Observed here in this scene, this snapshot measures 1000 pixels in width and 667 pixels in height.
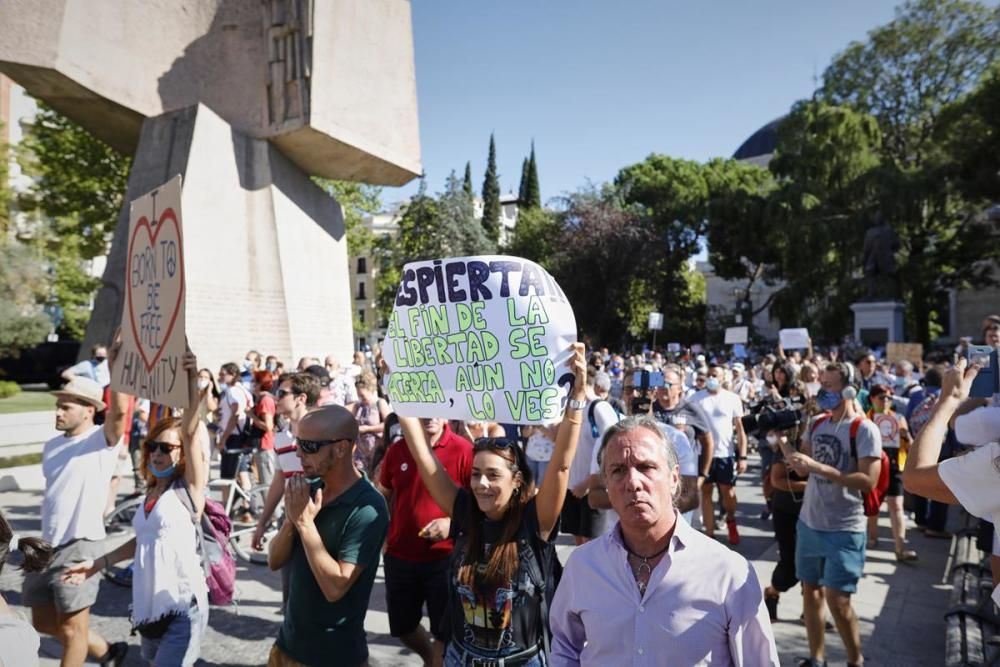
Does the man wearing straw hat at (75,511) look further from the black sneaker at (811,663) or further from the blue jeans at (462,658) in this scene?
the black sneaker at (811,663)

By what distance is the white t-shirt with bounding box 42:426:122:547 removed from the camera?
142 inches

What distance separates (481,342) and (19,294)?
1066 inches

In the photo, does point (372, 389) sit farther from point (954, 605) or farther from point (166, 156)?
point (166, 156)

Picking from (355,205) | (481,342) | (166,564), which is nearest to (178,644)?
(166,564)

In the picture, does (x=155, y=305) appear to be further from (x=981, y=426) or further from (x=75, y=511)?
(x=981, y=426)

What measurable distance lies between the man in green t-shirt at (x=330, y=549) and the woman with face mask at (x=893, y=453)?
580 centimetres

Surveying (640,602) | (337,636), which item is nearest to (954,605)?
(640,602)

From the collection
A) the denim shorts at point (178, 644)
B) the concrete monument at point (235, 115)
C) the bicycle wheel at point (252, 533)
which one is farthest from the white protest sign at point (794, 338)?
the denim shorts at point (178, 644)

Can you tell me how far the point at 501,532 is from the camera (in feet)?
9.07

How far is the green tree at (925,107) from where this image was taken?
30.6 metres

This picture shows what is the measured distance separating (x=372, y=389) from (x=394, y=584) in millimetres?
3979

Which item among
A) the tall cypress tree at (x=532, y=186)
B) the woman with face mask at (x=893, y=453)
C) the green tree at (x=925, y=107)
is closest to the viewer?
the woman with face mask at (x=893, y=453)

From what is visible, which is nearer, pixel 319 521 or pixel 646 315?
pixel 319 521

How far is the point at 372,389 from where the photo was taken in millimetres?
7625
